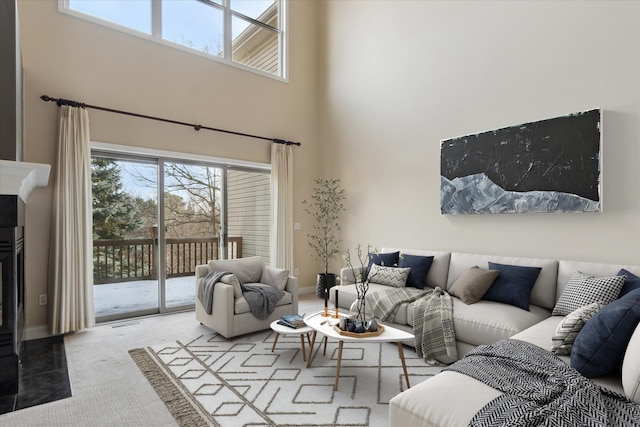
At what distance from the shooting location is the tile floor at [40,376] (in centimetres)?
240

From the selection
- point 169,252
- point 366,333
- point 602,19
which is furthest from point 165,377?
point 602,19

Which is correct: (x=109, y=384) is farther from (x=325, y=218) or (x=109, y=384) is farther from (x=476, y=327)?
(x=325, y=218)

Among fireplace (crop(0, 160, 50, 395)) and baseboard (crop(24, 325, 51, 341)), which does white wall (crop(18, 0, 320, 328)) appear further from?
fireplace (crop(0, 160, 50, 395))

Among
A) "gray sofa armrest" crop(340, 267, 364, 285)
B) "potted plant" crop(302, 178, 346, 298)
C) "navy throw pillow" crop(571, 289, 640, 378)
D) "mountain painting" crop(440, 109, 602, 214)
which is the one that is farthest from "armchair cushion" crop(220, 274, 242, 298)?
"navy throw pillow" crop(571, 289, 640, 378)

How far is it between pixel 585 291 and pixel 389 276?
1.81m

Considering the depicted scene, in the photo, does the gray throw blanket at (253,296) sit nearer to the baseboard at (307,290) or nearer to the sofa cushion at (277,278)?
the sofa cushion at (277,278)

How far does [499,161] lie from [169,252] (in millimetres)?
4088

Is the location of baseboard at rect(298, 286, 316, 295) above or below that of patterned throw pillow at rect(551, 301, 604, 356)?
below

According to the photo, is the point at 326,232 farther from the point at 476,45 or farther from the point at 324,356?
the point at 476,45

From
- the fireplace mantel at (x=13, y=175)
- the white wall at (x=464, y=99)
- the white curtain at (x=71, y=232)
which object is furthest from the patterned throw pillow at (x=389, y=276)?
A: the fireplace mantel at (x=13, y=175)

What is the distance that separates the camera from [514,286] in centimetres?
313

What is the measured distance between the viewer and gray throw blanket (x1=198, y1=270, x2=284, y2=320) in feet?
12.0

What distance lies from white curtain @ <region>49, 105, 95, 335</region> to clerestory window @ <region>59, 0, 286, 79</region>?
1280mm

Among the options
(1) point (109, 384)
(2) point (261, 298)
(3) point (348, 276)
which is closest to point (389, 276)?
(3) point (348, 276)
